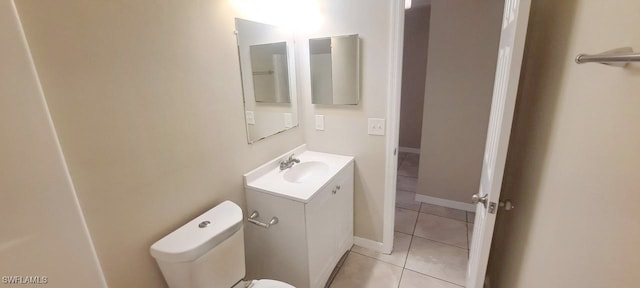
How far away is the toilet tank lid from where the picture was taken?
1.09 metres

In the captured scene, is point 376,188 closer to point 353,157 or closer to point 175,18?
point 353,157

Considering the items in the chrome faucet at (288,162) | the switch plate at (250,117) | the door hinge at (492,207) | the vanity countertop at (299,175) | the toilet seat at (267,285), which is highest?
the switch plate at (250,117)

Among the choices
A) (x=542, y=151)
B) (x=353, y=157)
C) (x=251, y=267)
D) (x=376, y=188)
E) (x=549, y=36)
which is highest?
(x=549, y=36)

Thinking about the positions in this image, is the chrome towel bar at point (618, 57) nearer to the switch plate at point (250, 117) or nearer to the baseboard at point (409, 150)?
the switch plate at point (250, 117)

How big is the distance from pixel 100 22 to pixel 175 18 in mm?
307

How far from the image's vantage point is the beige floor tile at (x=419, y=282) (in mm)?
1866

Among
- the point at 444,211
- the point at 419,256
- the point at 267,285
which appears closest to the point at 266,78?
the point at 267,285

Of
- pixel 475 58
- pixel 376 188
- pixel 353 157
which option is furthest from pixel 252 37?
pixel 475 58

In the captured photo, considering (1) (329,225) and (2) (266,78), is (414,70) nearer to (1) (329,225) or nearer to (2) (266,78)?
(2) (266,78)

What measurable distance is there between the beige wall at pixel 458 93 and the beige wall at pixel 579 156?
1262 mm

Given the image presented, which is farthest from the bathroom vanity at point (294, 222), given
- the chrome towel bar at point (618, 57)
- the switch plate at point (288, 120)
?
the chrome towel bar at point (618, 57)

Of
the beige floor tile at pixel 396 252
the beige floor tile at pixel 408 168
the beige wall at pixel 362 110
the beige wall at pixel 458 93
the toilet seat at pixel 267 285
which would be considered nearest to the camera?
the toilet seat at pixel 267 285

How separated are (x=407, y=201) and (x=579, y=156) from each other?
2452 mm

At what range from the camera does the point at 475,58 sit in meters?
2.37
